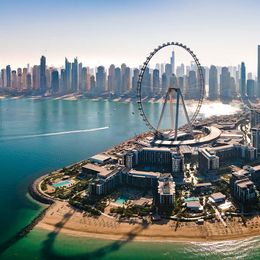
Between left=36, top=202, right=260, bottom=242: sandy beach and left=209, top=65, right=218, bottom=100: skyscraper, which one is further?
left=209, top=65, right=218, bottom=100: skyscraper

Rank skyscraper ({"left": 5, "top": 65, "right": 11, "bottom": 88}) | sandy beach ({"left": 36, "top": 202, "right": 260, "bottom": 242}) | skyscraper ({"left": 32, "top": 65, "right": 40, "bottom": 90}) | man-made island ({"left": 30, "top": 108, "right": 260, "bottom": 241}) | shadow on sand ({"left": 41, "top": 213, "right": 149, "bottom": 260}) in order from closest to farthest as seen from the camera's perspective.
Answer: shadow on sand ({"left": 41, "top": 213, "right": 149, "bottom": 260}), sandy beach ({"left": 36, "top": 202, "right": 260, "bottom": 242}), man-made island ({"left": 30, "top": 108, "right": 260, "bottom": 241}), skyscraper ({"left": 32, "top": 65, "right": 40, "bottom": 90}), skyscraper ({"left": 5, "top": 65, "right": 11, "bottom": 88})

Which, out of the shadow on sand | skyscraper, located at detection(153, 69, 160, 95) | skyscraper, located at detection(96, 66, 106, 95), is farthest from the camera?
skyscraper, located at detection(96, 66, 106, 95)

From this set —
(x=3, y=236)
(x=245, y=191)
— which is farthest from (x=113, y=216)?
(x=245, y=191)

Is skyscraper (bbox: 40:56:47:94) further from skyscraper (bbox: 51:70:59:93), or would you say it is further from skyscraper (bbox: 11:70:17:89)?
skyscraper (bbox: 11:70:17:89)

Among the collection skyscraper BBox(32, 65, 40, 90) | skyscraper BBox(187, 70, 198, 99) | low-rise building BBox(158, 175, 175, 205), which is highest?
skyscraper BBox(32, 65, 40, 90)

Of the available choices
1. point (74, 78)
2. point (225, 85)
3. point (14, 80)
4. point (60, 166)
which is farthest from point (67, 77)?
point (60, 166)

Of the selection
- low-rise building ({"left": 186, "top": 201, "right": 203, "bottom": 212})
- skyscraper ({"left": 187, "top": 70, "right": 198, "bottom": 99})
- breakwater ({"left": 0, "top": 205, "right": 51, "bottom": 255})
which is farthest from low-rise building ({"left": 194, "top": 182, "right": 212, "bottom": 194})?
skyscraper ({"left": 187, "top": 70, "right": 198, "bottom": 99})

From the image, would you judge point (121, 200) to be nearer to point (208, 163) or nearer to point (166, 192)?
point (166, 192)
